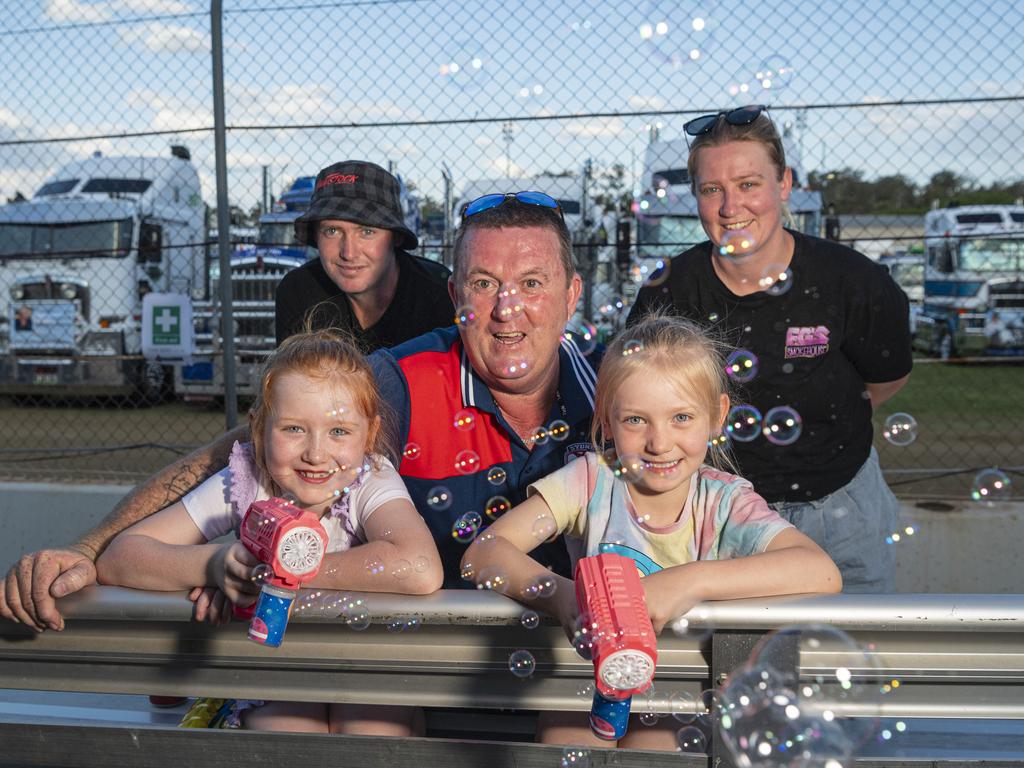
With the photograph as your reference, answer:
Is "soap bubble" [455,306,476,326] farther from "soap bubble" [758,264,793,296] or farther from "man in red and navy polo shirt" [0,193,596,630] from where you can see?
"soap bubble" [758,264,793,296]

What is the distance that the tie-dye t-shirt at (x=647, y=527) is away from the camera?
1.93 meters

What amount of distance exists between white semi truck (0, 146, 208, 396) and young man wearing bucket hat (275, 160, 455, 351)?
27.5 ft

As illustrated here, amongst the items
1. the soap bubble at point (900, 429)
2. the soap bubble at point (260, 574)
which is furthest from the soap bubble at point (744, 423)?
the soap bubble at point (260, 574)

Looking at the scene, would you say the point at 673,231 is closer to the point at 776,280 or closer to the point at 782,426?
the point at 776,280

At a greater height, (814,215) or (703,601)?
(814,215)

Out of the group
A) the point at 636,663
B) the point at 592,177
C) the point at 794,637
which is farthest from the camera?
the point at 592,177

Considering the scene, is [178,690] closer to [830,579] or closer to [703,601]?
[703,601]

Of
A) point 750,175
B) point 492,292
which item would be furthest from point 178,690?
point 750,175

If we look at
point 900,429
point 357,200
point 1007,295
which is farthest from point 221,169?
point 1007,295

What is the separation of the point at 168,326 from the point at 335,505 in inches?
157

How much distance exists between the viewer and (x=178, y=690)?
1840 mm

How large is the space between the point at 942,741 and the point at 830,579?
0.40m

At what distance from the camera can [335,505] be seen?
2072mm

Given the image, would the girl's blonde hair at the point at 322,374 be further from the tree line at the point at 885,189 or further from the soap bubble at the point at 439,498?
the tree line at the point at 885,189
